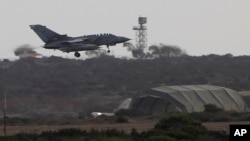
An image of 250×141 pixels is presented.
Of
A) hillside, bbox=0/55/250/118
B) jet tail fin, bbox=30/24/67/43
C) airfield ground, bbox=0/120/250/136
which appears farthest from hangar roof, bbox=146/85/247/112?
jet tail fin, bbox=30/24/67/43

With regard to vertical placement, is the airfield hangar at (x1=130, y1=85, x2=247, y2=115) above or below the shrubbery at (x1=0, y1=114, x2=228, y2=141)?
above

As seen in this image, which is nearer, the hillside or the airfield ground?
the airfield ground

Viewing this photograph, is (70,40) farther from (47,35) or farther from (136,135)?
(136,135)

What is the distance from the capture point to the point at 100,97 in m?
136

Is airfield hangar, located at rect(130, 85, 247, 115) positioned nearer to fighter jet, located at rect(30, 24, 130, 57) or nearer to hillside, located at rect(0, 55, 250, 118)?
hillside, located at rect(0, 55, 250, 118)

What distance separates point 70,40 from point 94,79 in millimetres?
69650

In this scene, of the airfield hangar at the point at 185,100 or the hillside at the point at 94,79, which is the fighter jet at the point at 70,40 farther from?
the hillside at the point at 94,79

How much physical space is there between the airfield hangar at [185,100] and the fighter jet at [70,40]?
20902mm

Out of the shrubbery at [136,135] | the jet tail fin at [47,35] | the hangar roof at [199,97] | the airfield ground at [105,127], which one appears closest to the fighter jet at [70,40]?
the jet tail fin at [47,35]

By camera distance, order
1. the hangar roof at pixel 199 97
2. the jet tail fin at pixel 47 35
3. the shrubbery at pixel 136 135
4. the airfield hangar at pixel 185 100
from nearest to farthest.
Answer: the shrubbery at pixel 136 135 < the jet tail fin at pixel 47 35 < the hangar roof at pixel 199 97 < the airfield hangar at pixel 185 100

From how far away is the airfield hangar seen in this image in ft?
343

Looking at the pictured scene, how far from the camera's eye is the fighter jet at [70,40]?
8069 cm

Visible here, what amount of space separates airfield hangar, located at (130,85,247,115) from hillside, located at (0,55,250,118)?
12494mm

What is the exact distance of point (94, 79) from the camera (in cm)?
15162
